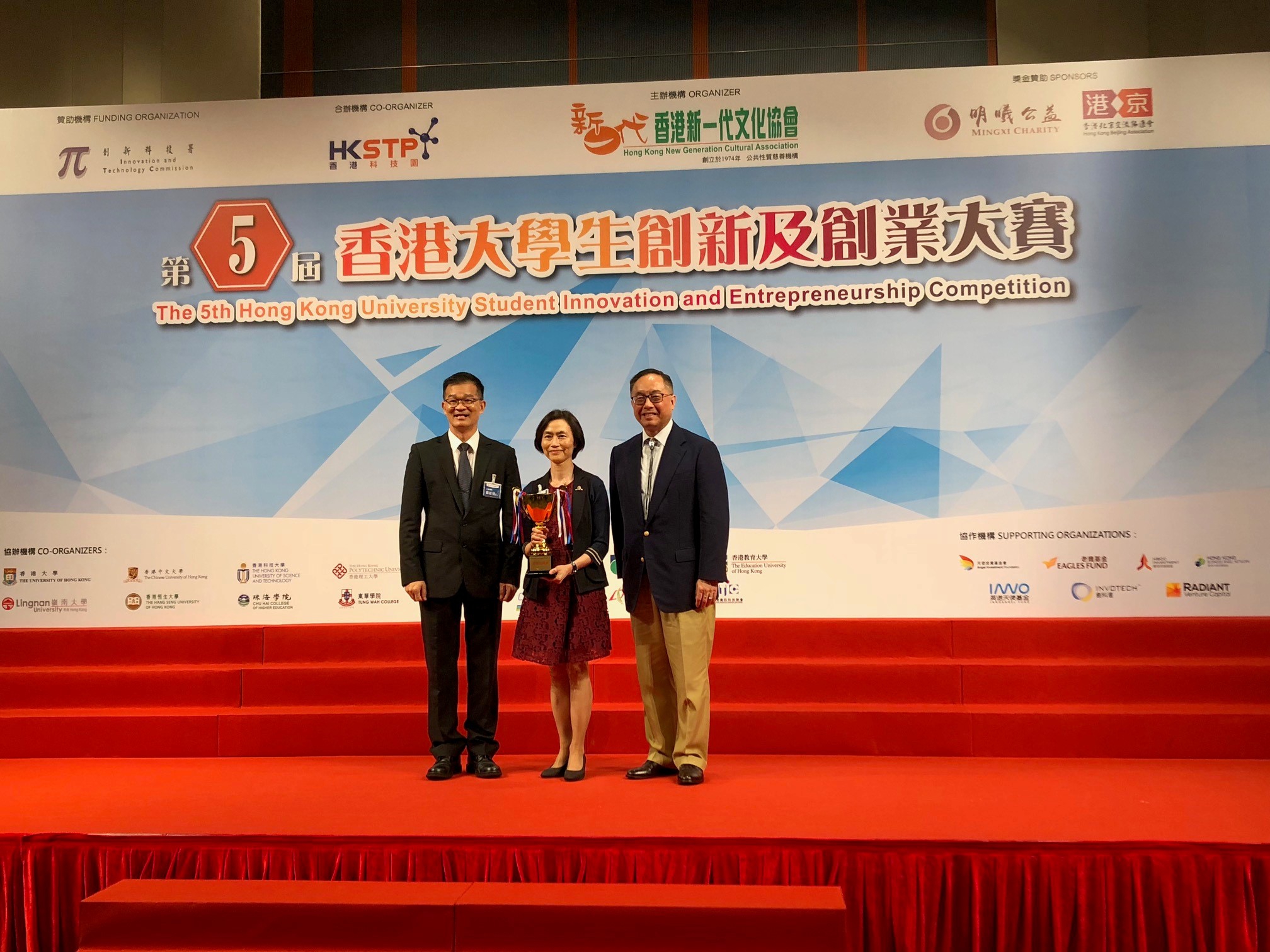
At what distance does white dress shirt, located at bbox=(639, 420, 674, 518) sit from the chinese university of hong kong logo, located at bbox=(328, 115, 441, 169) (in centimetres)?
202

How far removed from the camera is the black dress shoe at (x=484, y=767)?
3.26 metres

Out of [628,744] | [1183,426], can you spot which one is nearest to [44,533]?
[628,744]

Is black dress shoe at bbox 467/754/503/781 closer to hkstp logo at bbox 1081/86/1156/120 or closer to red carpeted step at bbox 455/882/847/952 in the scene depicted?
red carpeted step at bbox 455/882/847/952

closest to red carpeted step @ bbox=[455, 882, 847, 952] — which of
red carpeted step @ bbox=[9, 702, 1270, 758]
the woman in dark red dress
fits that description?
the woman in dark red dress

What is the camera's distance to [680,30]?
5242 mm

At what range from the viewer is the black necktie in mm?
3377

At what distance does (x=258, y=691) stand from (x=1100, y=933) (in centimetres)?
313

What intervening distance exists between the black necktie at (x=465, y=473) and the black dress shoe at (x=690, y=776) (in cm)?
110

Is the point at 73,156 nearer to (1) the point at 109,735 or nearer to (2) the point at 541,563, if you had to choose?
(1) the point at 109,735

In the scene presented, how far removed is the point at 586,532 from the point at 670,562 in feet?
0.95

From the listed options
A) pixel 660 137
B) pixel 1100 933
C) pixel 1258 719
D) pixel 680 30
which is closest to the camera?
pixel 1100 933

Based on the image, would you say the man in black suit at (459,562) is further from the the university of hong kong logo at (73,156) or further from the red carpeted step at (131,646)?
the the university of hong kong logo at (73,156)

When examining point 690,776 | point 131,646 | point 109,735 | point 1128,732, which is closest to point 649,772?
point 690,776

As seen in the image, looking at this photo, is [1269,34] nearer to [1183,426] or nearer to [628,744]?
[1183,426]
